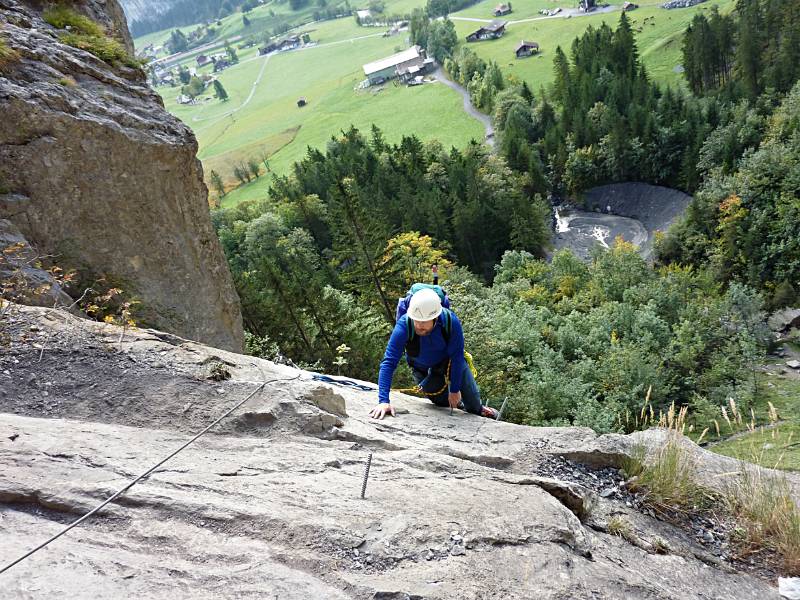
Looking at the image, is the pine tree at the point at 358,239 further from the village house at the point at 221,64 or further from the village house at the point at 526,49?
the village house at the point at 221,64

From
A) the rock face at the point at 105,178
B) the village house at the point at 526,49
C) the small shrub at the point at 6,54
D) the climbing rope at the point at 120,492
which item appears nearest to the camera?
the climbing rope at the point at 120,492

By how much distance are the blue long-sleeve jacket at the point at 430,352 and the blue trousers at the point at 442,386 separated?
0.25m

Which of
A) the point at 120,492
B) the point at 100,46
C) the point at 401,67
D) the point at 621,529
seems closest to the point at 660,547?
the point at 621,529

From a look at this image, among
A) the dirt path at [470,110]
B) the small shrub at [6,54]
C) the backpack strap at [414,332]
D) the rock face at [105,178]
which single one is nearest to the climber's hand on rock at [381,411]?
the backpack strap at [414,332]

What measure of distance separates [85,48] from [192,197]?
12.7ft

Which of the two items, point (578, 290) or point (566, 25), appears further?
point (566, 25)

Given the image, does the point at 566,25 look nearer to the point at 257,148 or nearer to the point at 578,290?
the point at 257,148

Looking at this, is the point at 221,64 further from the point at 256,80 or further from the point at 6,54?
the point at 6,54

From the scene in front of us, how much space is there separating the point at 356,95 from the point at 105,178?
115934 millimetres

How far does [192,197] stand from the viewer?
13.0 meters

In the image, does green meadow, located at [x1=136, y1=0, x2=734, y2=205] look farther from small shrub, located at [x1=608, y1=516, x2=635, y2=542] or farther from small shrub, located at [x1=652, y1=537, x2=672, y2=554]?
small shrub, located at [x1=652, y1=537, x2=672, y2=554]

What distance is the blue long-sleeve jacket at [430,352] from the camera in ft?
24.5

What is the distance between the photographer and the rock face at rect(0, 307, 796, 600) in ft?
13.9

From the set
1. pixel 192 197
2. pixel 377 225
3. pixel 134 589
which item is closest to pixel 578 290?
pixel 377 225
